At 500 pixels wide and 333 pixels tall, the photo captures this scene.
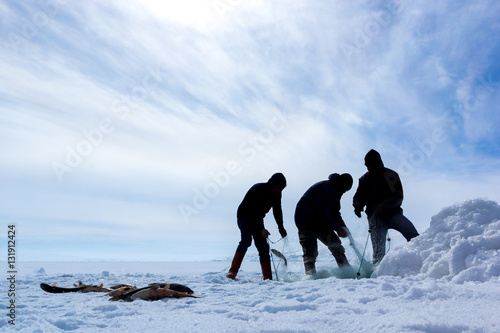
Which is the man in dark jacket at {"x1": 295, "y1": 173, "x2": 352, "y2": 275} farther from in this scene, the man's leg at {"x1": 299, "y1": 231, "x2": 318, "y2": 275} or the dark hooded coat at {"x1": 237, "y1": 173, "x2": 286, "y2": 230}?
the dark hooded coat at {"x1": 237, "y1": 173, "x2": 286, "y2": 230}

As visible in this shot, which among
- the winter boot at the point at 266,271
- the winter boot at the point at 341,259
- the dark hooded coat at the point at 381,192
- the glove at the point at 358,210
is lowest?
the winter boot at the point at 266,271

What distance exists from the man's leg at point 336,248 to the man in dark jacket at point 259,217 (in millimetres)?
1038

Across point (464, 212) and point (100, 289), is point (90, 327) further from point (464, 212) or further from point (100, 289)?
point (464, 212)

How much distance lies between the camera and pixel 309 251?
661 centimetres

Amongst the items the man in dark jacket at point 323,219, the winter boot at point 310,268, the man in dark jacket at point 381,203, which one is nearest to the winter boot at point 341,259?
the man in dark jacket at point 323,219

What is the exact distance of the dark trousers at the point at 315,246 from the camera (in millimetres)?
6453

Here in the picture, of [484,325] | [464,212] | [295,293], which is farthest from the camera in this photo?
[464,212]

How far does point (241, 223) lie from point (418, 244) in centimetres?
346

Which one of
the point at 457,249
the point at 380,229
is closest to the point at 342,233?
the point at 380,229

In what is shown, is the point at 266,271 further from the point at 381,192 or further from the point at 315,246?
the point at 381,192

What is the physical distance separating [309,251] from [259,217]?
1.25 meters

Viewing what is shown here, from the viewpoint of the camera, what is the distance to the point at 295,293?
3.70 metres

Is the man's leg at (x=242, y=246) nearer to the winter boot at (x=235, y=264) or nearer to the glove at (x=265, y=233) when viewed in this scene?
the winter boot at (x=235, y=264)

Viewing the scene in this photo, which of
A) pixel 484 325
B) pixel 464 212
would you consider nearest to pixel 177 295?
pixel 484 325
